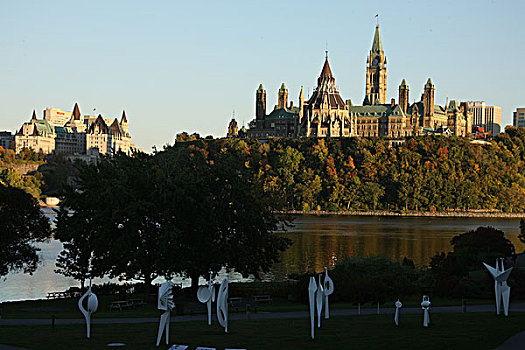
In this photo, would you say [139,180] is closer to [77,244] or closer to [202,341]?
[77,244]

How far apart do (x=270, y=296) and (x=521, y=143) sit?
169 metres

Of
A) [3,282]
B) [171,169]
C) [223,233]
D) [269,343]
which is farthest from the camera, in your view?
[3,282]

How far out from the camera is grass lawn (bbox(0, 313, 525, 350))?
21.1 metres

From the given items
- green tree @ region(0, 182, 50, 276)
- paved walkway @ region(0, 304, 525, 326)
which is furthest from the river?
paved walkway @ region(0, 304, 525, 326)

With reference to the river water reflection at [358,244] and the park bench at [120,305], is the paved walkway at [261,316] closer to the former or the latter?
the park bench at [120,305]

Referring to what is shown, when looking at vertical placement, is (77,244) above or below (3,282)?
above

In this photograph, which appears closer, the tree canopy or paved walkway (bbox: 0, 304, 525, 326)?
paved walkway (bbox: 0, 304, 525, 326)

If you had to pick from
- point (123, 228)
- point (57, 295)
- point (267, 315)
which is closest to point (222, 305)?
point (267, 315)

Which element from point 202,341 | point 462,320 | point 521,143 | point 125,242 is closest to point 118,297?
point 125,242

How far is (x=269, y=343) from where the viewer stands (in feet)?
70.1

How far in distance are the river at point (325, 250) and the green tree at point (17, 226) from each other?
373 cm

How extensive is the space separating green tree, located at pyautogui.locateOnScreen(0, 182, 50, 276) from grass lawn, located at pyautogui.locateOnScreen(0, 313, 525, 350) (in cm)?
1549

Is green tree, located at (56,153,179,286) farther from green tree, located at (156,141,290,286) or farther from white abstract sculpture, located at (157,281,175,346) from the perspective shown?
white abstract sculpture, located at (157,281,175,346)

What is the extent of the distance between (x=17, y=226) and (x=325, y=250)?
120ft
